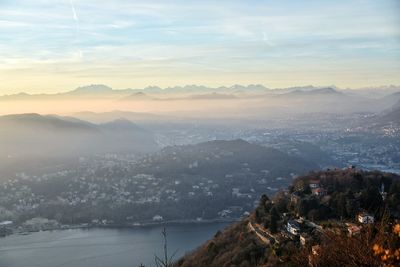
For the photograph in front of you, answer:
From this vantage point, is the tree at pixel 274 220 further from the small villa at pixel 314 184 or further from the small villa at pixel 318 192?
the small villa at pixel 314 184

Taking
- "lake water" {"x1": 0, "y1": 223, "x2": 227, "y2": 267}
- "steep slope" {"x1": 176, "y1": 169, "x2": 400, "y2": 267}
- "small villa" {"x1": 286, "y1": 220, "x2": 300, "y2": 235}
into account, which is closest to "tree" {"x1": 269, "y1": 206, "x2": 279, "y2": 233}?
"steep slope" {"x1": 176, "y1": 169, "x2": 400, "y2": 267}

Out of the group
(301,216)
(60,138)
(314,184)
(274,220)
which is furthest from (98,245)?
(60,138)

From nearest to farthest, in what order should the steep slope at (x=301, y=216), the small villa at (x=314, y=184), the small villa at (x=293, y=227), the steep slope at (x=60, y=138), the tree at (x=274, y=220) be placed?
the steep slope at (x=301, y=216) < the small villa at (x=293, y=227) < the tree at (x=274, y=220) < the small villa at (x=314, y=184) < the steep slope at (x=60, y=138)

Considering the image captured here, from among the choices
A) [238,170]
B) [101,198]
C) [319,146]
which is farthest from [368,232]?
[319,146]

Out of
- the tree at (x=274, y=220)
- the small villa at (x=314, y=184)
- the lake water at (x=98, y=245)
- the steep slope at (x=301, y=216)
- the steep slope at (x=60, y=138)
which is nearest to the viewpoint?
the steep slope at (x=301, y=216)

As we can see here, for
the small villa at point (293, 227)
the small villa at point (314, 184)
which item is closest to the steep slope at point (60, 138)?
the small villa at point (314, 184)

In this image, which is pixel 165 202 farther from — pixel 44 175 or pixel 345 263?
pixel 345 263

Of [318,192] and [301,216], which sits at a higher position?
[318,192]

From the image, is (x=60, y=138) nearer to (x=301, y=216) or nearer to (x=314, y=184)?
(x=314, y=184)

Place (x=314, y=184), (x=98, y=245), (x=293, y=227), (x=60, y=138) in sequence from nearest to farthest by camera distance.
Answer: (x=293, y=227) < (x=314, y=184) < (x=98, y=245) < (x=60, y=138)
